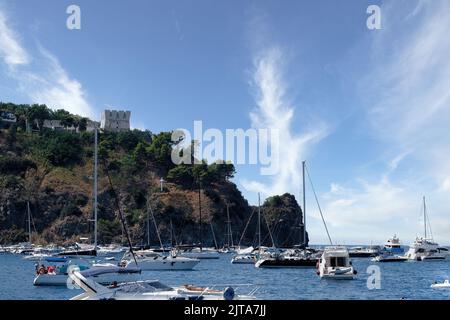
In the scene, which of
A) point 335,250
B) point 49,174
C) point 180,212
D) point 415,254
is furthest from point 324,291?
point 49,174

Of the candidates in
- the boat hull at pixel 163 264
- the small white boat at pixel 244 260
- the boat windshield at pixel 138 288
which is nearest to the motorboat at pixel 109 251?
the small white boat at pixel 244 260

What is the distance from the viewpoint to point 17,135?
183 meters

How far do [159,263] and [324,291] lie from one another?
3496 cm

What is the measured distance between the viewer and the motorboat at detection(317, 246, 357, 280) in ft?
174

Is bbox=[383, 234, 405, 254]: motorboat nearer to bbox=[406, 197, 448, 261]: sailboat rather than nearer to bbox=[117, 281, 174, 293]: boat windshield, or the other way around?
bbox=[406, 197, 448, 261]: sailboat

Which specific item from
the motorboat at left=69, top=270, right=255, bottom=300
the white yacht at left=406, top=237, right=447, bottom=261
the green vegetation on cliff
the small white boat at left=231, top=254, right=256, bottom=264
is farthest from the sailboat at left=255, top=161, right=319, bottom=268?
the green vegetation on cliff

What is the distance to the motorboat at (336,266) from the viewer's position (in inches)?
2091

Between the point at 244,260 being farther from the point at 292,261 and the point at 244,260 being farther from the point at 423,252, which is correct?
the point at 423,252

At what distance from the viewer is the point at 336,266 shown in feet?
181

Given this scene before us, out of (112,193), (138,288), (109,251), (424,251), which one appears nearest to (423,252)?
(424,251)

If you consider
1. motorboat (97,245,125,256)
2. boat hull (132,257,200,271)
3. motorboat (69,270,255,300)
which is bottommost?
motorboat (97,245,125,256)

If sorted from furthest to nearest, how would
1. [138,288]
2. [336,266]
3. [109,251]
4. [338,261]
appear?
[109,251], [338,261], [336,266], [138,288]

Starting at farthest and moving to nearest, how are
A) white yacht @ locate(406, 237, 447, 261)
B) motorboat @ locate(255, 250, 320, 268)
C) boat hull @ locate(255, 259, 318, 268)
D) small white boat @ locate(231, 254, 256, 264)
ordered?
white yacht @ locate(406, 237, 447, 261) → small white boat @ locate(231, 254, 256, 264) → motorboat @ locate(255, 250, 320, 268) → boat hull @ locate(255, 259, 318, 268)
